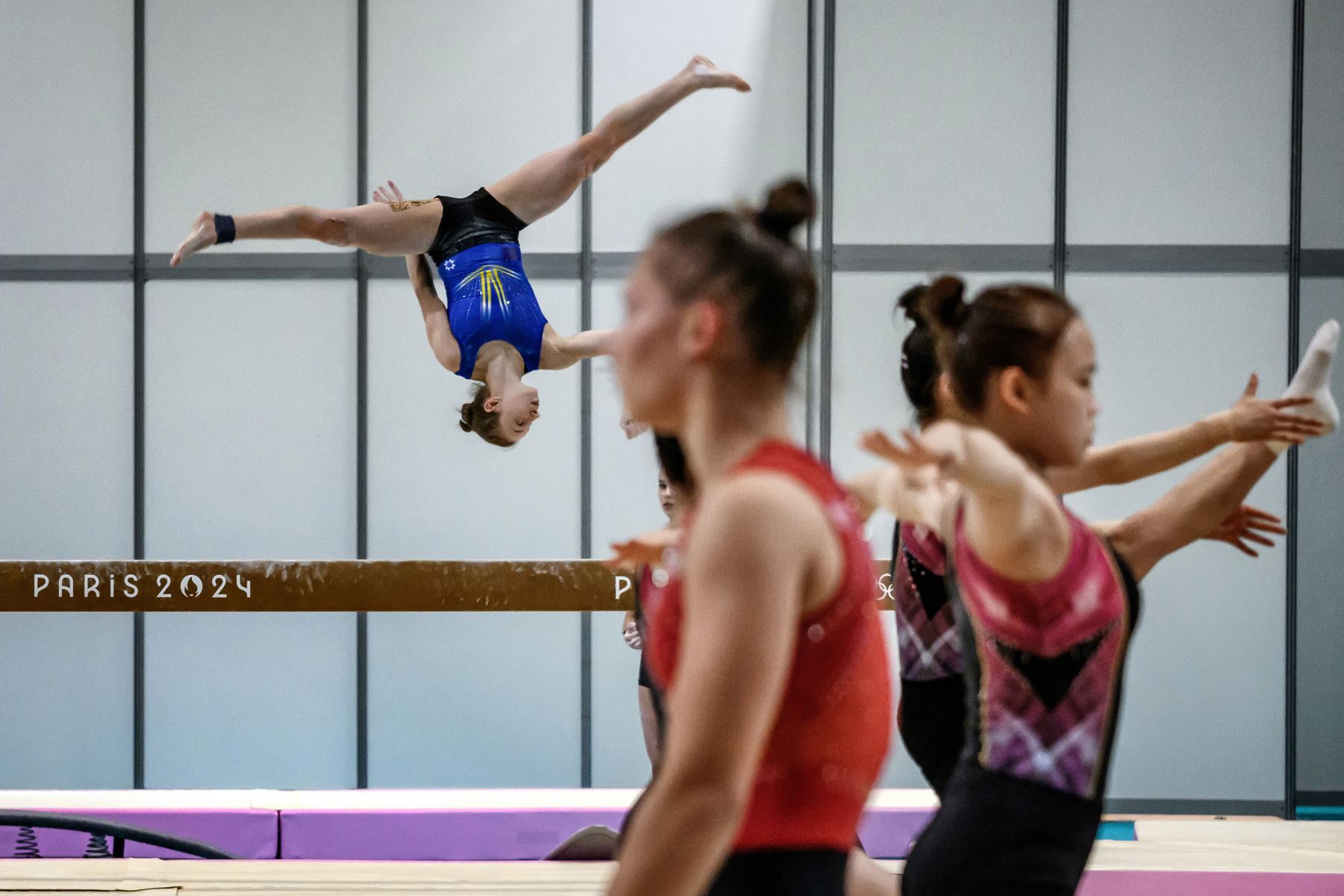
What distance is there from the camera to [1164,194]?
6191mm

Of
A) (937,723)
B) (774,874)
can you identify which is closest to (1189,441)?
(937,723)

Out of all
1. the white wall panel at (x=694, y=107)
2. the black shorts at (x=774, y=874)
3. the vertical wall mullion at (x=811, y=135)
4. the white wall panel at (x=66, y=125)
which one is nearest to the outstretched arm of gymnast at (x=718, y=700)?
the black shorts at (x=774, y=874)

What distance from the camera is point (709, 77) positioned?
3730mm

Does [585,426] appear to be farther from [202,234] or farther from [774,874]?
[774,874]

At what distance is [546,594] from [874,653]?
314 cm

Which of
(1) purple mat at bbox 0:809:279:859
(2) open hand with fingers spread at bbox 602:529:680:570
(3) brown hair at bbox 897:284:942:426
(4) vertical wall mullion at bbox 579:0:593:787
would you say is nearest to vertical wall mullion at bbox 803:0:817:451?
(4) vertical wall mullion at bbox 579:0:593:787

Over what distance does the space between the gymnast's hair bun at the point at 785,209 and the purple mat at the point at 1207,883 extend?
209cm

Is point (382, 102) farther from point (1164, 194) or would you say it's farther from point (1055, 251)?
point (1164, 194)

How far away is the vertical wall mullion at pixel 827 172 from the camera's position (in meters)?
6.19

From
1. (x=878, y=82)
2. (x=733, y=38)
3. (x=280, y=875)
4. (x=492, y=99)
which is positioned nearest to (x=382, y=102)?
(x=492, y=99)

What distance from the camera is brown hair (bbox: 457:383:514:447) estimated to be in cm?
440

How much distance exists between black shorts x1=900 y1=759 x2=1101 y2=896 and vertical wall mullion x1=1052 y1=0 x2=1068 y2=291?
527 centimetres

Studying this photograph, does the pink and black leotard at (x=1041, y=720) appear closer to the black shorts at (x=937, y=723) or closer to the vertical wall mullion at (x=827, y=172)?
the black shorts at (x=937, y=723)

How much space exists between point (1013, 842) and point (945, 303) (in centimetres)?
68
